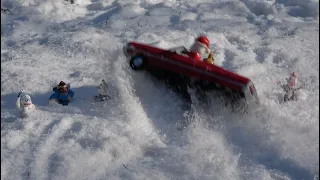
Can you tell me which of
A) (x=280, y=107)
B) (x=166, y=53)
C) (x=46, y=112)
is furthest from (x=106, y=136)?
(x=280, y=107)

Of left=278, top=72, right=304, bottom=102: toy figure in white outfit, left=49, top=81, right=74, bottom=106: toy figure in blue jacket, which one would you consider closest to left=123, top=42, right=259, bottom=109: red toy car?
left=278, top=72, right=304, bottom=102: toy figure in white outfit

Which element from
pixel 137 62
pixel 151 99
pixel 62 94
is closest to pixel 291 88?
pixel 151 99

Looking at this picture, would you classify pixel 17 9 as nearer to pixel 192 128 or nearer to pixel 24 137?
pixel 24 137

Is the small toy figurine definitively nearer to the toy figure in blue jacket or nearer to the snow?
the snow

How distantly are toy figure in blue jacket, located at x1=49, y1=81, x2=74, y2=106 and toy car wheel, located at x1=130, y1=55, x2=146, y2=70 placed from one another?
3.07ft

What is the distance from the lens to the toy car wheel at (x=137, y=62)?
5.28 m

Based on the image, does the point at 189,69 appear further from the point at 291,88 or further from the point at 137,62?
the point at 291,88

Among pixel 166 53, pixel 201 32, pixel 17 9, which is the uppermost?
pixel 166 53

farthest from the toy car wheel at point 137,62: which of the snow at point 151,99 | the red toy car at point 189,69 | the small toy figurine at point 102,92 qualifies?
the small toy figurine at point 102,92

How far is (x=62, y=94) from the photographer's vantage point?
17.0ft

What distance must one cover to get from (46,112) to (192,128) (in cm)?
188

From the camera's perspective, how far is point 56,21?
26.8 ft

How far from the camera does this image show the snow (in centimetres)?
412

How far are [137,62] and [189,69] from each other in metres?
0.80
